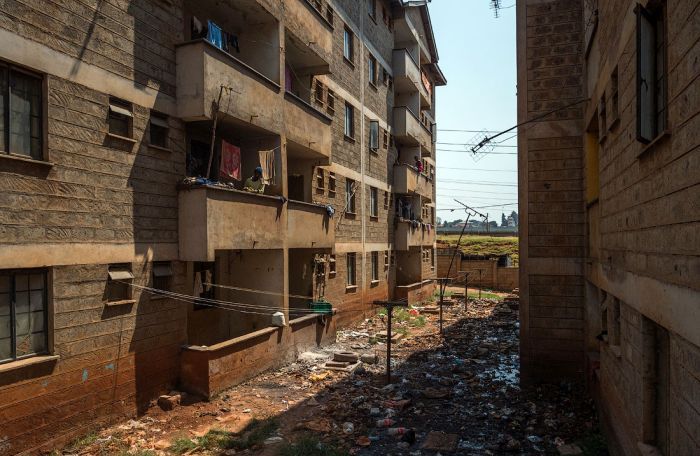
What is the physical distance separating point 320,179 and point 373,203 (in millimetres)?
6338

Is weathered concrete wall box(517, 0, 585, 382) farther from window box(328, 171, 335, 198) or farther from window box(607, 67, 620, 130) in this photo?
window box(328, 171, 335, 198)

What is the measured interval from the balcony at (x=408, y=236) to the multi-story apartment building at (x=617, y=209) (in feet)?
48.0

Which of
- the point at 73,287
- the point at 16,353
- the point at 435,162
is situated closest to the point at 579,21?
the point at 73,287

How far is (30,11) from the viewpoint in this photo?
8148mm

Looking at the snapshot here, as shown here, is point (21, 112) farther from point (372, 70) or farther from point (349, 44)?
point (372, 70)

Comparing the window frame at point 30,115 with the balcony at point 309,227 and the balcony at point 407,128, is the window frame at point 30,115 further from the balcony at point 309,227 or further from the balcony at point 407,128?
the balcony at point 407,128

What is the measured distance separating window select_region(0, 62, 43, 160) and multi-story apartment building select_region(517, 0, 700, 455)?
8.88m

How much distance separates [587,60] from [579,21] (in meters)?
1.52

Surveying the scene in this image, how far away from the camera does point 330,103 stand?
19875 millimetres

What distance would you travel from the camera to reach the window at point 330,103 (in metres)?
19.6

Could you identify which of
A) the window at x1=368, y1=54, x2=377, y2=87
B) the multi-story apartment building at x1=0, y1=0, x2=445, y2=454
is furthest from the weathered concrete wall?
the window at x1=368, y1=54, x2=377, y2=87

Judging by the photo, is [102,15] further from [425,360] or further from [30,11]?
[425,360]

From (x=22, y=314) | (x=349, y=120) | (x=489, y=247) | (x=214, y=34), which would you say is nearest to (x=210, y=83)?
(x=214, y=34)

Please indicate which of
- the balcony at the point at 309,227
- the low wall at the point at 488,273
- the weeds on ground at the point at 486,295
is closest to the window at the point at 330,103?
the balcony at the point at 309,227
